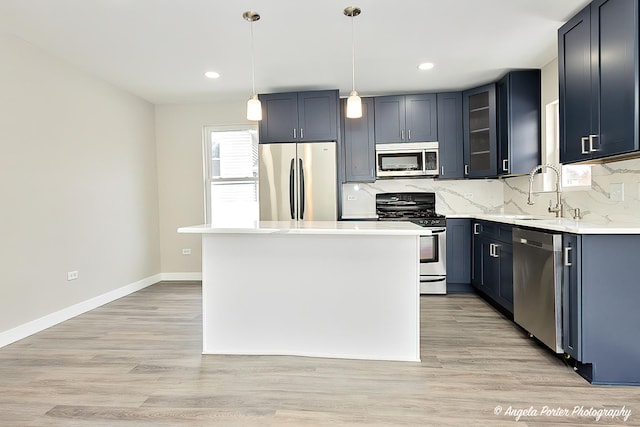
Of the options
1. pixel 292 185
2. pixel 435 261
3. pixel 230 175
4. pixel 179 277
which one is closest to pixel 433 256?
pixel 435 261

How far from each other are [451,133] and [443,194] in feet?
2.67

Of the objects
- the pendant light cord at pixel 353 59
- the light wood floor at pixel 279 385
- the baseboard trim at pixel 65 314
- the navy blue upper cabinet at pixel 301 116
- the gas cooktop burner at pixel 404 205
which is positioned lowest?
the light wood floor at pixel 279 385

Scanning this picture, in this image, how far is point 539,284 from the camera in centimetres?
254

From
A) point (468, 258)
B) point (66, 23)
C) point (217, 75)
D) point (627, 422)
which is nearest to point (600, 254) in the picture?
point (627, 422)

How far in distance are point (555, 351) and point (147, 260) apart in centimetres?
467

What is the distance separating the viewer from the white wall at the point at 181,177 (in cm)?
512

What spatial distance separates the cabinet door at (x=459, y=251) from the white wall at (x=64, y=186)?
13.0ft

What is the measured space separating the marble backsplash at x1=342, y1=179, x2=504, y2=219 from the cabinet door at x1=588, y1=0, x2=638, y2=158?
229 centimetres

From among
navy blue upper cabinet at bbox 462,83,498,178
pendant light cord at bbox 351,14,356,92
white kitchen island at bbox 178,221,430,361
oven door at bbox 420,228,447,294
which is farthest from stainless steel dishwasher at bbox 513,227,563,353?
pendant light cord at bbox 351,14,356,92

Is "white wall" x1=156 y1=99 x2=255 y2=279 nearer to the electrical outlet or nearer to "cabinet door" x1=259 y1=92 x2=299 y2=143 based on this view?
"cabinet door" x1=259 y1=92 x2=299 y2=143

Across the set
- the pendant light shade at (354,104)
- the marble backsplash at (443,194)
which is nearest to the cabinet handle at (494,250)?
the marble backsplash at (443,194)

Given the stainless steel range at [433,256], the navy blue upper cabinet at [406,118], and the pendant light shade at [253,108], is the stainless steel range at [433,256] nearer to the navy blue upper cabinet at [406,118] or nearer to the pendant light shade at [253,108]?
the navy blue upper cabinet at [406,118]

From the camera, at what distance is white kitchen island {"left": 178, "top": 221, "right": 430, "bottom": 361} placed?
2.49 metres

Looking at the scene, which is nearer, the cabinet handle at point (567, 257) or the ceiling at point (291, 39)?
the cabinet handle at point (567, 257)
